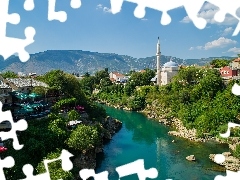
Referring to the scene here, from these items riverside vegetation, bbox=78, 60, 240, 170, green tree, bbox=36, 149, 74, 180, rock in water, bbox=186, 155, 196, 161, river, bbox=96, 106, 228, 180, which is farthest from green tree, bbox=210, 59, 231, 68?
green tree, bbox=36, 149, 74, 180

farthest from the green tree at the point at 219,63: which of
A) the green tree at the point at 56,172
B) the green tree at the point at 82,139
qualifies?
the green tree at the point at 56,172

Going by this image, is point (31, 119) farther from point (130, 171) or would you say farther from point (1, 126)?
point (130, 171)

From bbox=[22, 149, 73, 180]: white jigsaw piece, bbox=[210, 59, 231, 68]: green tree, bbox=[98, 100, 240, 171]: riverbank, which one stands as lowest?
bbox=[98, 100, 240, 171]: riverbank

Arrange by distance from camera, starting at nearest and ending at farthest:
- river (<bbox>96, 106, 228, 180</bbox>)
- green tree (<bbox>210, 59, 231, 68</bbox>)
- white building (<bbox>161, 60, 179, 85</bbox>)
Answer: river (<bbox>96, 106, 228, 180</bbox>) < white building (<bbox>161, 60, 179, 85</bbox>) < green tree (<bbox>210, 59, 231, 68</bbox>)

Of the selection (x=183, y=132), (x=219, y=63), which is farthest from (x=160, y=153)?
(x=219, y=63)

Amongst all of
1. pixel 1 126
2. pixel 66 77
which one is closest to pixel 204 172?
pixel 1 126

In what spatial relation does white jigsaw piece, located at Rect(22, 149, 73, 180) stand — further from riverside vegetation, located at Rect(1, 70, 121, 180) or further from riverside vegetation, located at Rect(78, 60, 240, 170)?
riverside vegetation, located at Rect(78, 60, 240, 170)

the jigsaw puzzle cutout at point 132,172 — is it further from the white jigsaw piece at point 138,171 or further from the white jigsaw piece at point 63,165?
the white jigsaw piece at point 63,165

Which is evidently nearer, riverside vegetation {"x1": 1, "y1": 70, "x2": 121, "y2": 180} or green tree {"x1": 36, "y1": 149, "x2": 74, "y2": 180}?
green tree {"x1": 36, "y1": 149, "x2": 74, "y2": 180}
